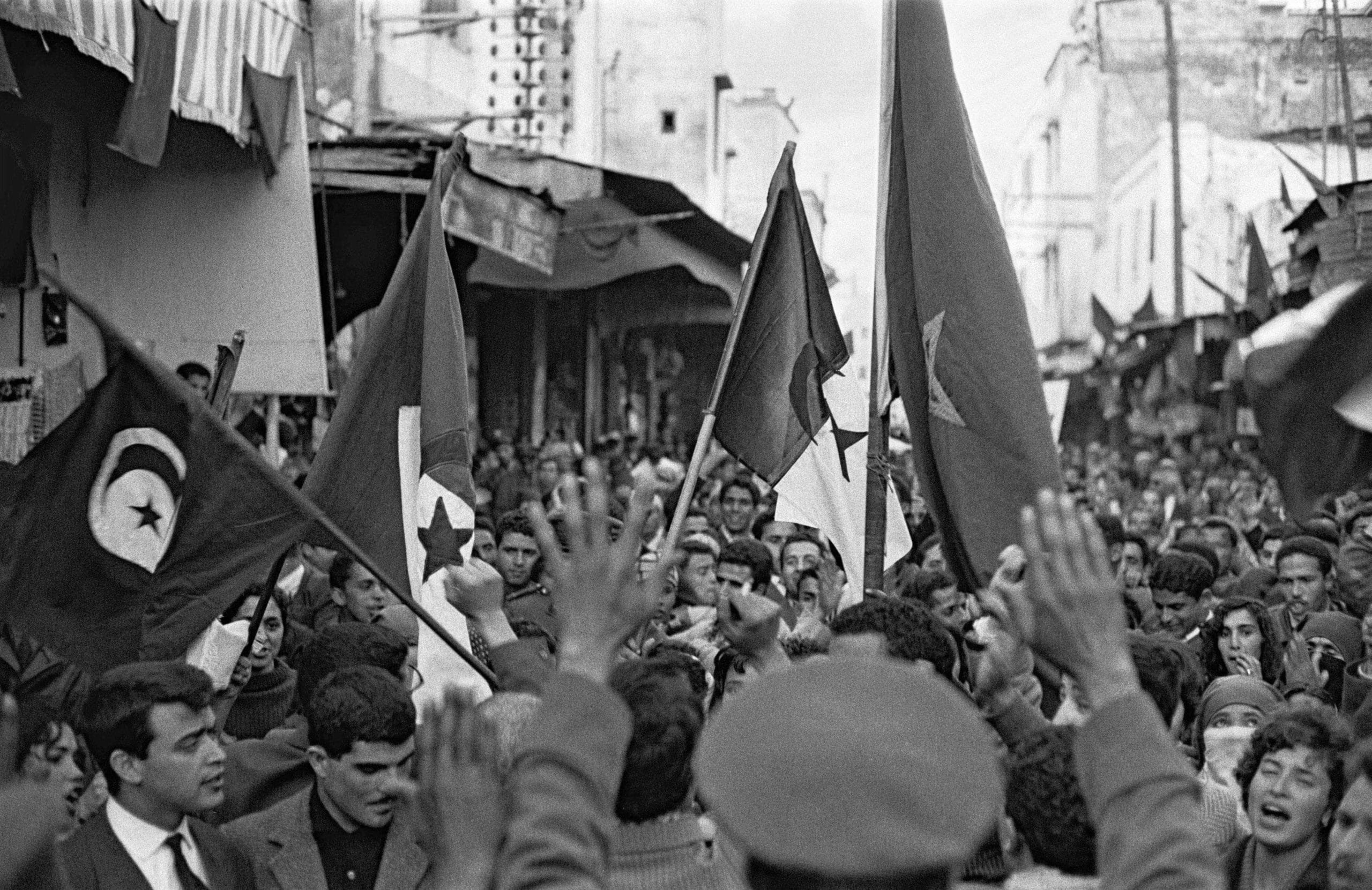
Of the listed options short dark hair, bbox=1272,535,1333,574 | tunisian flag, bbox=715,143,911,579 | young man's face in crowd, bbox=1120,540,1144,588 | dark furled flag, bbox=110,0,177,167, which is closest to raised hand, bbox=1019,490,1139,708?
tunisian flag, bbox=715,143,911,579

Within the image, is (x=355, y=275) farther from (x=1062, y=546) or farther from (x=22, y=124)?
(x=1062, y=546)

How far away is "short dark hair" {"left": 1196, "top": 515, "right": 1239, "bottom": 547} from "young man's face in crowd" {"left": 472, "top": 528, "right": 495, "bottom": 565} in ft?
17.3

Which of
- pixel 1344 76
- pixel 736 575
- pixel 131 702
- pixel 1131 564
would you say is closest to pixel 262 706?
pixel 131 702

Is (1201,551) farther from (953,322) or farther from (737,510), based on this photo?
(953,322)

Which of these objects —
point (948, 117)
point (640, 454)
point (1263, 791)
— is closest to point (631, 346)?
point (640, 454)

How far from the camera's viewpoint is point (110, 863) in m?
3.84

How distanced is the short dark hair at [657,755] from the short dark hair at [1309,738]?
188cm

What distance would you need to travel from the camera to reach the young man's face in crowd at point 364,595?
7277mm

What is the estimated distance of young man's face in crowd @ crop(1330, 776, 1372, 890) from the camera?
2887mm

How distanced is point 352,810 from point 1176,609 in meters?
5.38

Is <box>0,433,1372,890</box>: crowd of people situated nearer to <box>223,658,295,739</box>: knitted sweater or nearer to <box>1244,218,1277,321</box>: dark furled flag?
<box>223,658,295,739</box>: knitted sweater

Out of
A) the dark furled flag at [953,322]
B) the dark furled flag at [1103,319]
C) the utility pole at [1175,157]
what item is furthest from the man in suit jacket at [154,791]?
the dark furled flag at [1103,319]

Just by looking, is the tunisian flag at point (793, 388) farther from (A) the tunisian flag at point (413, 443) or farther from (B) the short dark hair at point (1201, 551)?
(B) the short dark hair at point (1201, 551)

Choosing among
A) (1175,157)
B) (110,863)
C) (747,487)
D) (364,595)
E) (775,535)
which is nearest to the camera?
(110,863)
